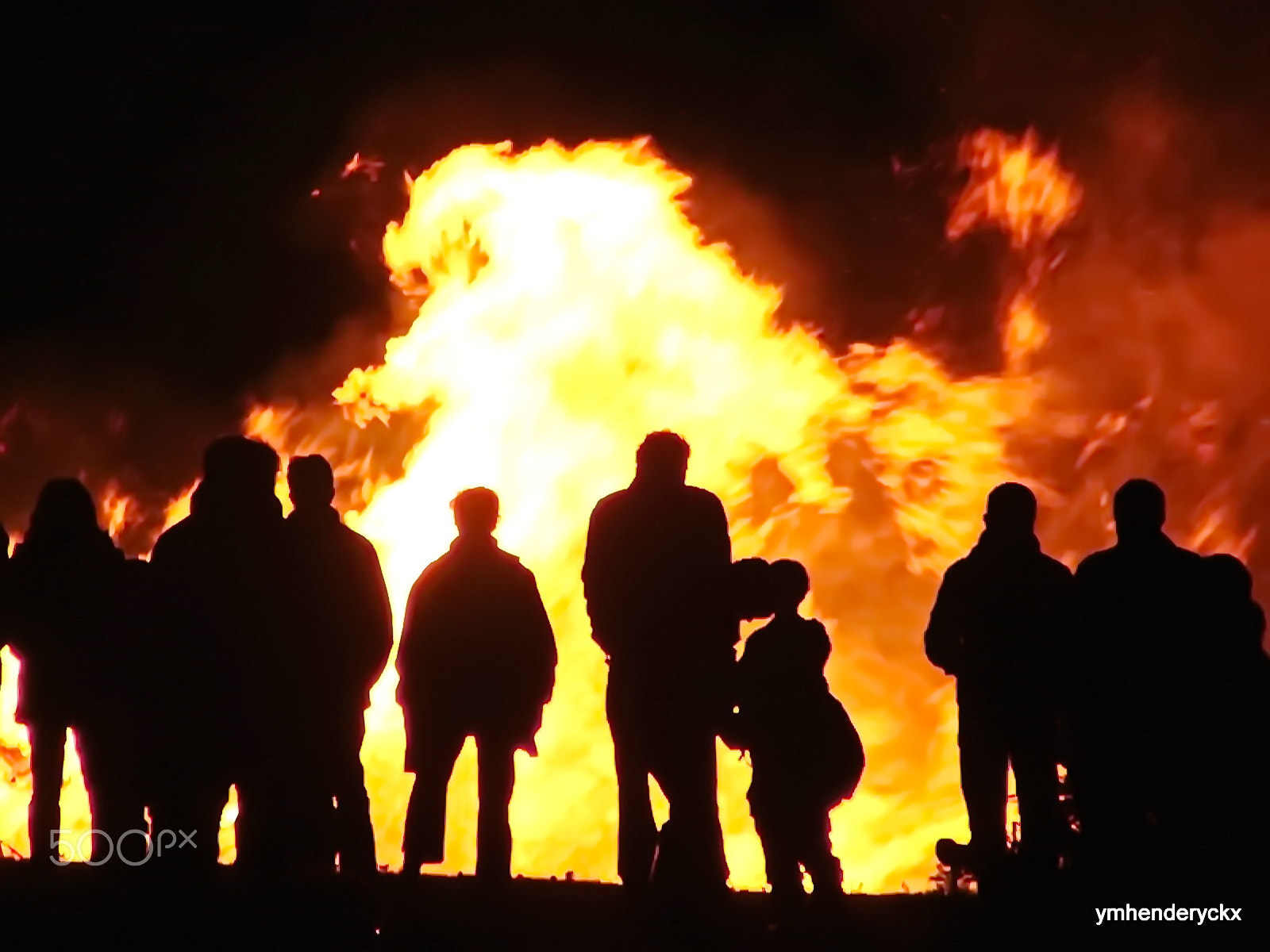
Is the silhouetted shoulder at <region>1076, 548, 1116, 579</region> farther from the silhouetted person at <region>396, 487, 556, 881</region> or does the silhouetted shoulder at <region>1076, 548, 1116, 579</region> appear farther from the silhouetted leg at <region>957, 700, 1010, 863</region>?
the silhouetted person at <region>396, 487, 556, 881</region>

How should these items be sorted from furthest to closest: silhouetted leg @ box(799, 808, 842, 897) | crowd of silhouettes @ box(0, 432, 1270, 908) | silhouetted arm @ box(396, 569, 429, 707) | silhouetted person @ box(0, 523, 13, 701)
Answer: silhouetted person @ box(0, 523, 13, 701) < silhouetted arm @ box(396, 569, 429, 707) < silhouetted leg @ box(799, 808, 842, 897) < crowd of silhouettes @ box(0, 432, 1270, 908)

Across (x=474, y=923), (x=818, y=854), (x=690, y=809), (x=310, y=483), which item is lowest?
(x=474, y=923)

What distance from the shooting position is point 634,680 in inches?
307

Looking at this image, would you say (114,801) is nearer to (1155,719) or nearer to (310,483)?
(310,483)

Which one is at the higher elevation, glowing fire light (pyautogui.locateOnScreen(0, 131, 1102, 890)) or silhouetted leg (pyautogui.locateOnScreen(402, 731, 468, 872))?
glowing fire light (pyautogui.locateOnScreen(0, 131, 1102, 890))

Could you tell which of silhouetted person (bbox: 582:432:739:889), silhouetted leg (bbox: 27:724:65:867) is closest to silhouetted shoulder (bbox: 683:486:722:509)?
silhouetted person (bbox: 582:432:739:889)

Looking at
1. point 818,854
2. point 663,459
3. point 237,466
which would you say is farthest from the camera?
point 663,459

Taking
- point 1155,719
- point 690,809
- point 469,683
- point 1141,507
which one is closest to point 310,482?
point 469,683

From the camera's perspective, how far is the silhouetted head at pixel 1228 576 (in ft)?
24.1

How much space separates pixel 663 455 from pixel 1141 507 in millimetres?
1916

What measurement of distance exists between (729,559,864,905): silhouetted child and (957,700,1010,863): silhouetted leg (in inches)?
29.8

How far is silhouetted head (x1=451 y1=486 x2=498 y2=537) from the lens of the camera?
810 cm

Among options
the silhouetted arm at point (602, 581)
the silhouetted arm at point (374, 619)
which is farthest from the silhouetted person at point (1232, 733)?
the silhouetted arm at point (374, 619)

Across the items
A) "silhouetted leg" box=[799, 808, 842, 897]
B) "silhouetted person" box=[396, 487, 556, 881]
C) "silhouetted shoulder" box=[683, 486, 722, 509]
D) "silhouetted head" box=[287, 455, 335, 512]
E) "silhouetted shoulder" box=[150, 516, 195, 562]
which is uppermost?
"silhouetted head" box=[287, 455, 335, 512]
